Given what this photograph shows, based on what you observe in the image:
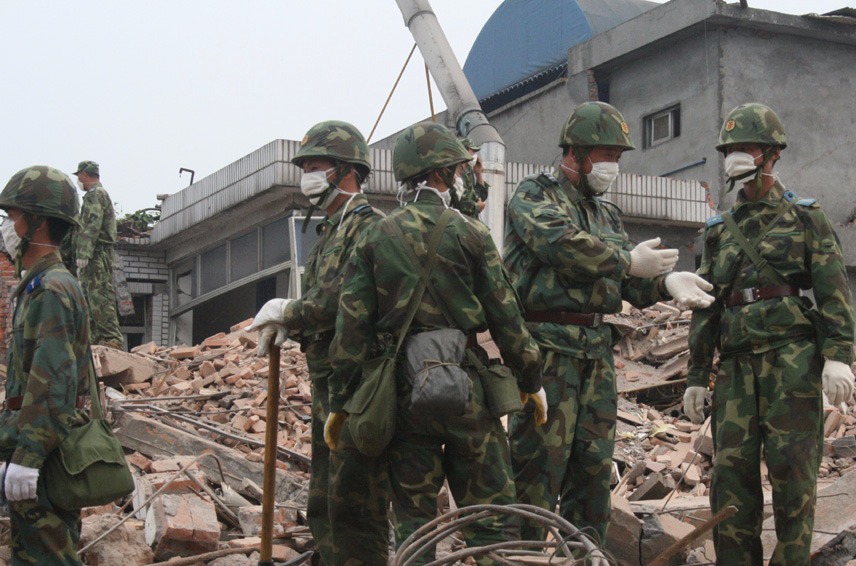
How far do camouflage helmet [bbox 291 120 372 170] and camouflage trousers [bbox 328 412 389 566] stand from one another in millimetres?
1814

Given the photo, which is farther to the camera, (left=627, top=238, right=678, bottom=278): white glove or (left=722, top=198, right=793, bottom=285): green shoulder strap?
(left=722, top=198, right=793, bottom=285): green shoulder strap

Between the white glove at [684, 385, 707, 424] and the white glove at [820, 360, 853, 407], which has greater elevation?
the white glove at [820, 360, 853, 407]

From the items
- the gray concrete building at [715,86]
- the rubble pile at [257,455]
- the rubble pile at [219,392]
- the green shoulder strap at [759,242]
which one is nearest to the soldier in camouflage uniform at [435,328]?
the rubble pile at [257,455]

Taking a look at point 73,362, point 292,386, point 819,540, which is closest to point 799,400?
point 819,540

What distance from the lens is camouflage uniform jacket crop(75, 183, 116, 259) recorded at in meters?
12.8

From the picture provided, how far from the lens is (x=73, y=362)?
15.6ft

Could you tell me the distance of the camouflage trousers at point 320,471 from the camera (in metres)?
5.79

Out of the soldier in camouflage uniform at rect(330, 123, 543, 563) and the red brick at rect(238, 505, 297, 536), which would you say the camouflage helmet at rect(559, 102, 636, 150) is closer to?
the soldier in camouflage uniform at rect(330, 123, 543, 563)

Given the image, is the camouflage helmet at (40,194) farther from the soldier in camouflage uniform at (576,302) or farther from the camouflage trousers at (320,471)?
the soldier in camouflage uniform at (576,302)

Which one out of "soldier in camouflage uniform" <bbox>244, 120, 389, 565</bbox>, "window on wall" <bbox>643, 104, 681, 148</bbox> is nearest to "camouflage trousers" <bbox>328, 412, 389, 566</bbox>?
"soldier in camouflage uniform" <bbox>244, 120, 389, 565</bbox>

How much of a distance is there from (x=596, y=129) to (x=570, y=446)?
1625 mm

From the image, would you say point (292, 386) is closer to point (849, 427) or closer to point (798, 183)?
point (849, 427)

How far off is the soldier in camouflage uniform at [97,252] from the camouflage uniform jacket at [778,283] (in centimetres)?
841

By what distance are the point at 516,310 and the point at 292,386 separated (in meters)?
6.55
